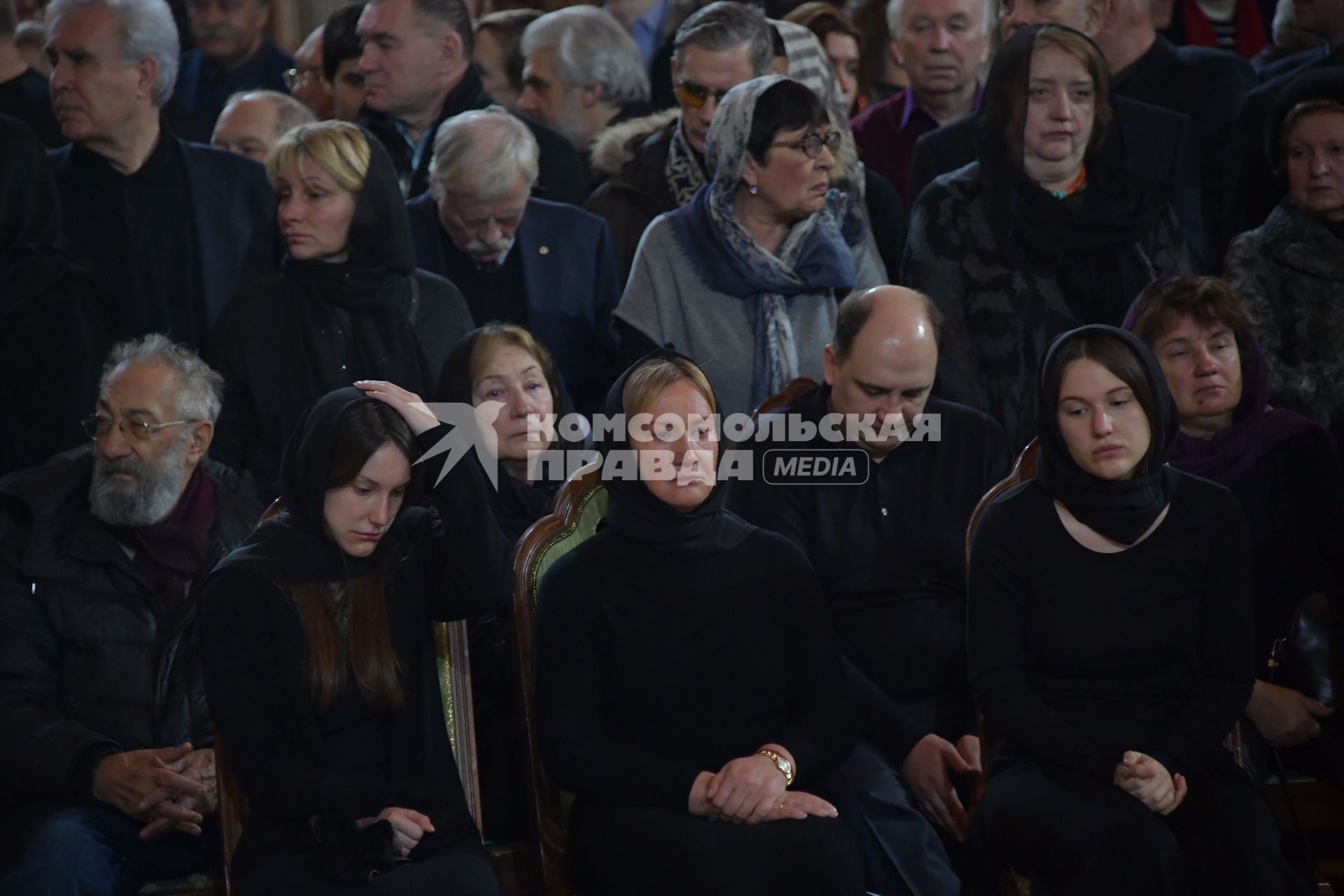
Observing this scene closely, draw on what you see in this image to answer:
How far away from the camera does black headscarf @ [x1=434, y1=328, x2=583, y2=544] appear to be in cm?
389

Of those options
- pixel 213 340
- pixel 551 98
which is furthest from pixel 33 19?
pixel 213 340

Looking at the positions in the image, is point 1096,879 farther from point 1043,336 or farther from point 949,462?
point 1043,336

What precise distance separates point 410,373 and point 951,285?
4.56 ft

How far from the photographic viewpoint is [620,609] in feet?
10.8

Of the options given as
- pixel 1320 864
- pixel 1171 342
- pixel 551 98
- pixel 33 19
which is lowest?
pixel 1320 864

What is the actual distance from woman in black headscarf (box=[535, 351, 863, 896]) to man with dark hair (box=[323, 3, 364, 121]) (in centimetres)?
254

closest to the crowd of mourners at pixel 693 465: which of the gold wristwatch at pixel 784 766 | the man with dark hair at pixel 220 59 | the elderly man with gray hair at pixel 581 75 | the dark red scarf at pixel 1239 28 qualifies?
the gold wristwatch at pixel 784 766

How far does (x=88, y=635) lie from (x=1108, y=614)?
2082 mm

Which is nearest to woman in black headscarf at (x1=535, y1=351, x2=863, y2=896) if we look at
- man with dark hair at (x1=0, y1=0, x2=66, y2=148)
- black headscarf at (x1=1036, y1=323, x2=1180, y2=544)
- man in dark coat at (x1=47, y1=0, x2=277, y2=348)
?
black headscarf at (x1=1036, y1=323, x2=1180, y2=544)

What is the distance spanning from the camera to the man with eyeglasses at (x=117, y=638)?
3.35 meters

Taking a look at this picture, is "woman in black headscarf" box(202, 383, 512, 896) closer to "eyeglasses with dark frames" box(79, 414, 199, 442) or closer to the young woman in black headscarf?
the young woman in black headscarf

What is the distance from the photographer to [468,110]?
5.12 metres

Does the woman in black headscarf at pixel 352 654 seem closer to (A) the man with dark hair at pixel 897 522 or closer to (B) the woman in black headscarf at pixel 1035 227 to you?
(A) the man with dark hair at pixel 897 522

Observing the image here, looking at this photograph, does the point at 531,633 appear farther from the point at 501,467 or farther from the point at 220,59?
the point at 220,59
